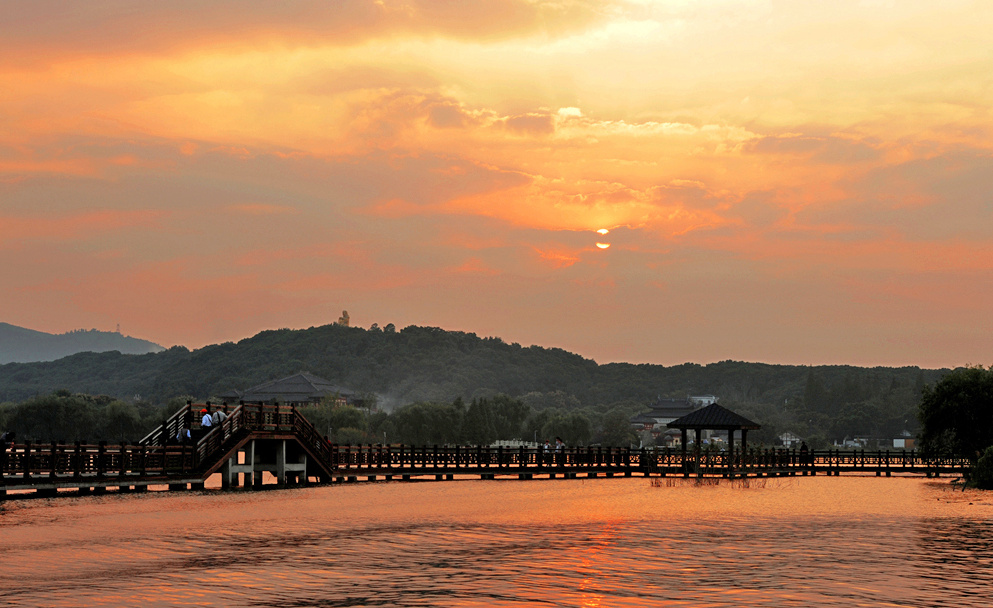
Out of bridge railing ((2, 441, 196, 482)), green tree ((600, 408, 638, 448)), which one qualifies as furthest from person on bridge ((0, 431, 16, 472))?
green tree ((600, 408, 638, 448))

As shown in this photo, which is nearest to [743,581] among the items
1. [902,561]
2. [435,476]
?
[902,561]

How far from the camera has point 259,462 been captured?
56.7 metres

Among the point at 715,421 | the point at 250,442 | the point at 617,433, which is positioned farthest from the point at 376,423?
the point at 250,442

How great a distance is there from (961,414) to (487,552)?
148 ft

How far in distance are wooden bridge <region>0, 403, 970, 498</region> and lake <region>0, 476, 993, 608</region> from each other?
1235 millimetres

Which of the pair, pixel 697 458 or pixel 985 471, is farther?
pixel 697 458

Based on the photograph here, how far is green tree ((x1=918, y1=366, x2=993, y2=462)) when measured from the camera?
2459 inches

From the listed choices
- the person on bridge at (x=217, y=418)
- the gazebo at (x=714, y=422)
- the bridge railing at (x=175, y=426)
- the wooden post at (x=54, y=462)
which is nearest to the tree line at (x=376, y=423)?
the gazebo at (x=714, y=422)

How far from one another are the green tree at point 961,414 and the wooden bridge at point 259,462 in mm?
6053

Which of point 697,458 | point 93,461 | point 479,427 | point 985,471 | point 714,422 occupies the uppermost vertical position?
point 714,422

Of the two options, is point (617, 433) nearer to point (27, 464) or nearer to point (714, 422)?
point (714, 422)

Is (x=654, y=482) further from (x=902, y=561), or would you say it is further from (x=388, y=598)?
(x=388, y=598)

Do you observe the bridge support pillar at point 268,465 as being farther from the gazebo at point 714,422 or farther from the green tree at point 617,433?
the green tree at point 617,433

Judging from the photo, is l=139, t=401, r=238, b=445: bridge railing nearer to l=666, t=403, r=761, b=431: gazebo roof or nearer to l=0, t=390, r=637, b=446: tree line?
l=666, t=403, r=761, b=431: gazebo roof
